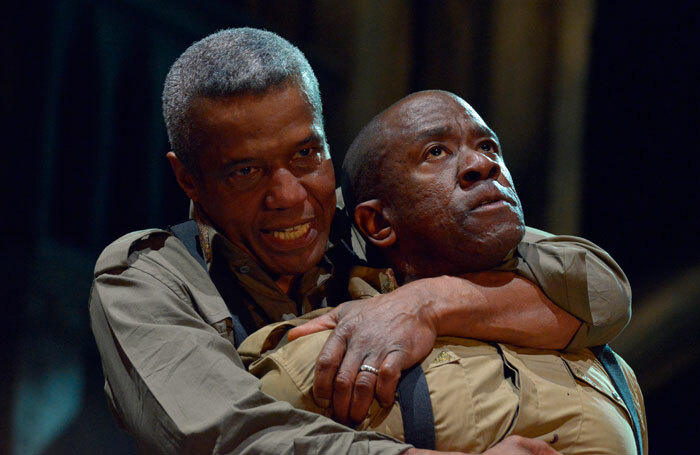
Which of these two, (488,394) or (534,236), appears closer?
(488,394)

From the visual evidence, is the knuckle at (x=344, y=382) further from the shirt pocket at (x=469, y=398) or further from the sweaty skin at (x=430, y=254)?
the shirt pocket at (x=469, y=398)

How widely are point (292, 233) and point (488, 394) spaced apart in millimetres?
627

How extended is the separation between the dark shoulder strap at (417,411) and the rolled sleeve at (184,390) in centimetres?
6

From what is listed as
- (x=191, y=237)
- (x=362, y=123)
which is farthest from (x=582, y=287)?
(x=362, y=123)

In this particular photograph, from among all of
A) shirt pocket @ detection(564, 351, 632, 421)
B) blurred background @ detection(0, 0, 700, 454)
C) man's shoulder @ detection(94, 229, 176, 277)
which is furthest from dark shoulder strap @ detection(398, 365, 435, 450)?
blurred background @ detection(0, 0, 700, 454)

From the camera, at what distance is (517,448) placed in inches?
48.9

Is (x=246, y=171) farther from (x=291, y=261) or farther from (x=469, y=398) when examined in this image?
(x=469, y=398)

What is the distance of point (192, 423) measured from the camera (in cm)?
127

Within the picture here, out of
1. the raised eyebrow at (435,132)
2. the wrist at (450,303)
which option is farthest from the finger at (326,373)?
the raised eyebrow at (435,132)

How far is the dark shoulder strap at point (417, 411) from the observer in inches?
50.3

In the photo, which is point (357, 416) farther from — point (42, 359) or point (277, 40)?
point (42, 359)

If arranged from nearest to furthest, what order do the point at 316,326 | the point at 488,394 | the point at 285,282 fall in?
the point at 488,394
the point at 316,326
the point at 285,282

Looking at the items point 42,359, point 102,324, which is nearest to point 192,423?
point 102,324

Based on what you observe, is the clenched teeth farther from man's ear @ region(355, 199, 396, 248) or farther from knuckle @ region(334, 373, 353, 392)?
knuckle @ region(334, 373, 353, 392)
